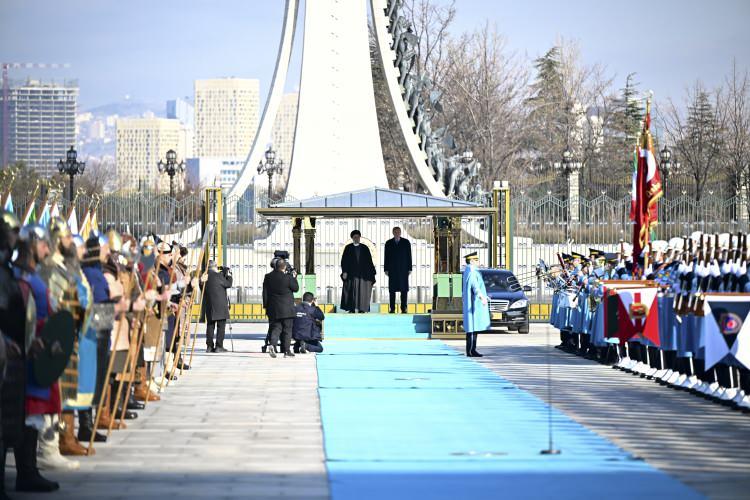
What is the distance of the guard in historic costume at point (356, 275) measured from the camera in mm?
30781

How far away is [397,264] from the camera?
31062 millimetres

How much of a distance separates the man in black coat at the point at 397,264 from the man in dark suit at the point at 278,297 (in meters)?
6.37

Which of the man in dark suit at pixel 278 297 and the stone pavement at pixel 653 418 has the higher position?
the man in dark suit at pixel 278 297

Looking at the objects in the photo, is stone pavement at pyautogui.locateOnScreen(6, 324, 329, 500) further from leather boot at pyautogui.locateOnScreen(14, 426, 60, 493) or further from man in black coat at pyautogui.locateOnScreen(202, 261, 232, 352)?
man in black coat at pyautogui.locateOnScreen(202, 261, 232, 352)

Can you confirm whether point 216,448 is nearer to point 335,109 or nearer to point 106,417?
point 106,417

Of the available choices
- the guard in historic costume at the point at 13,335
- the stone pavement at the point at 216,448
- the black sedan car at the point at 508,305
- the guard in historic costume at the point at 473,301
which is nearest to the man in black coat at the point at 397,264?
the black sedan car at the point at 508,305

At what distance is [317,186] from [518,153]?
34553 millimetres

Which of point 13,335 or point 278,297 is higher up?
point 278,297

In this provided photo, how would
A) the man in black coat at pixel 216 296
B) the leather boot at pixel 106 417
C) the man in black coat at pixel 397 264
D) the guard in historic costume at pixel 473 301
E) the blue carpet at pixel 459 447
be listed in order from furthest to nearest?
the man in black coat at pixel 397 264
the man in black coat at pixel 216 296
the guard in historic costume at pixel 473 301
the leather boot at pixel 106 417
the blue carpet at pixel 459 447

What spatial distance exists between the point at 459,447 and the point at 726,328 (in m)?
4.57

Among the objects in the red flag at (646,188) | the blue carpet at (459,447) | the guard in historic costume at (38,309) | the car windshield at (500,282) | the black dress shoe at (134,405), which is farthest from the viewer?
the car windshield at (500,282)

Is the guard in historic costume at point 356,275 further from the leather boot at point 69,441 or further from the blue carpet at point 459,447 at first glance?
the leather boot at point 69,441

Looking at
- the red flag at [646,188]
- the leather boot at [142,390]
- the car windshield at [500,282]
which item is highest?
the red flag at [646,188]

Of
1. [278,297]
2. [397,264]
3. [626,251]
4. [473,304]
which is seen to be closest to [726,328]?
[473,304]
